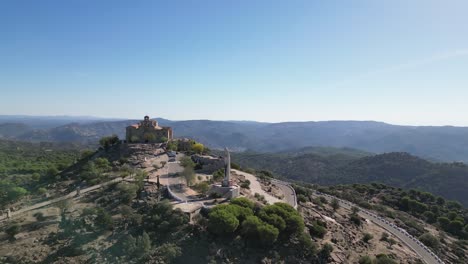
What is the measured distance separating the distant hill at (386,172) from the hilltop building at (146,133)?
265 ft

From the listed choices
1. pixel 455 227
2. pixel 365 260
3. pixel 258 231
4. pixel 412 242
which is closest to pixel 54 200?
pixel 258 231

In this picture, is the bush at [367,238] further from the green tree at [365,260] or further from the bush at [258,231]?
the bush at [258,231]

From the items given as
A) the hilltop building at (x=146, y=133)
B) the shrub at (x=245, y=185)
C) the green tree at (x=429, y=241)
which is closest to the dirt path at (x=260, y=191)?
the shrub at (x=245, y=185)

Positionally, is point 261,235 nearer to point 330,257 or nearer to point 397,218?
point 330,257

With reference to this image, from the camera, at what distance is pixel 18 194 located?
1486 inches

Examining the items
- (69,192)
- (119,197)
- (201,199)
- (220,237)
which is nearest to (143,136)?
(69,192)

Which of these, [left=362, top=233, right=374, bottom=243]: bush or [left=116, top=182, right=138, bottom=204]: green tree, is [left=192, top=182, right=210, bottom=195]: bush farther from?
[left=362, top=233, right=374, bottom=243]: bush

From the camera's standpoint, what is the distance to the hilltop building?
60219 millimetres

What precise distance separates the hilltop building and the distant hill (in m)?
80.8

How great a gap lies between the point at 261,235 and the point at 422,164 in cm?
12714

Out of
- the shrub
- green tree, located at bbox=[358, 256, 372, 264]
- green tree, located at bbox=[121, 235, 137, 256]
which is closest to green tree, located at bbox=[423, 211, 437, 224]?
green tree, located at bbox=[358, 256, 372, 264]

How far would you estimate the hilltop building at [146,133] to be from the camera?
60.2 metres

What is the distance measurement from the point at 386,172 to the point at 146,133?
350 ft

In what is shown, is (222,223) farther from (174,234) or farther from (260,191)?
(260,191)
